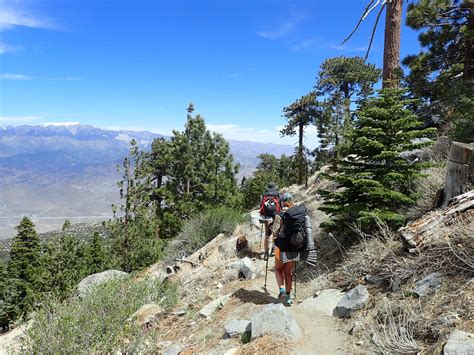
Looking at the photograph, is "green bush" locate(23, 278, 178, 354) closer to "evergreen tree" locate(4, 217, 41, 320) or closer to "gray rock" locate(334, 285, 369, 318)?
"gray rock" locate(334, 285, 369, 318)

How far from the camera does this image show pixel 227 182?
24156 mm

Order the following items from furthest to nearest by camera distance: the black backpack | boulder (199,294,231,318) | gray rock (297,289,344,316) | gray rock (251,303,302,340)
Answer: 1. boulder (199,294,231,318)
2. the black backpack
3. gray rock (297,289,344,316)
4. gray rock (251,303,302,340)

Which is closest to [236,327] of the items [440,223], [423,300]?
[423,300]

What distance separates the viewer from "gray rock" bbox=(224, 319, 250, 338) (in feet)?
16.7

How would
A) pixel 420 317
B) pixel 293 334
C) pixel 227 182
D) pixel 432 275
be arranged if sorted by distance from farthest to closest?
pixel 227 182, pixel 293 334, pixel 432 275, pixel 420 317

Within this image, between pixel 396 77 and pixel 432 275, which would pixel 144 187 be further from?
pixel 432 275

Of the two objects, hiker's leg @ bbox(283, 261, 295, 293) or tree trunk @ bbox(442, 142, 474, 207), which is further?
hiker's leg @ bbox(283, 261, 295, 293)

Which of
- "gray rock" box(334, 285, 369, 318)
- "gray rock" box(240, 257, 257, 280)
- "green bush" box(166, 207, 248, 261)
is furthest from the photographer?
"green bush" box(166, 207, 248, 261)

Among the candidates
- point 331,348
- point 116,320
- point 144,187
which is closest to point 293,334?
point 331,348

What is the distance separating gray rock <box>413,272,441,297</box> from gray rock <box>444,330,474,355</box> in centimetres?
102

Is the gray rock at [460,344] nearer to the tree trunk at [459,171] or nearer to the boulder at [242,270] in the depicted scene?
the tree trunk at [459,171]

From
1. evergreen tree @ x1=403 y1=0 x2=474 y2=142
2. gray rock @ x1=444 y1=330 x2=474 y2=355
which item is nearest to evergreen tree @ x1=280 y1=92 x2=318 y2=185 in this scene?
evergreen tree @ x1=403 y1=0 x2=474 y2=142

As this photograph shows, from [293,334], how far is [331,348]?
1.72ft

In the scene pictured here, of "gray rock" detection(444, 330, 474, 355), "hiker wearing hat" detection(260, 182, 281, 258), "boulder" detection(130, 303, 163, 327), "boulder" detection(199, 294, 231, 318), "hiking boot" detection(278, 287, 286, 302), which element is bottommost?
"boulder" detection(130, 303, 163, 327)
